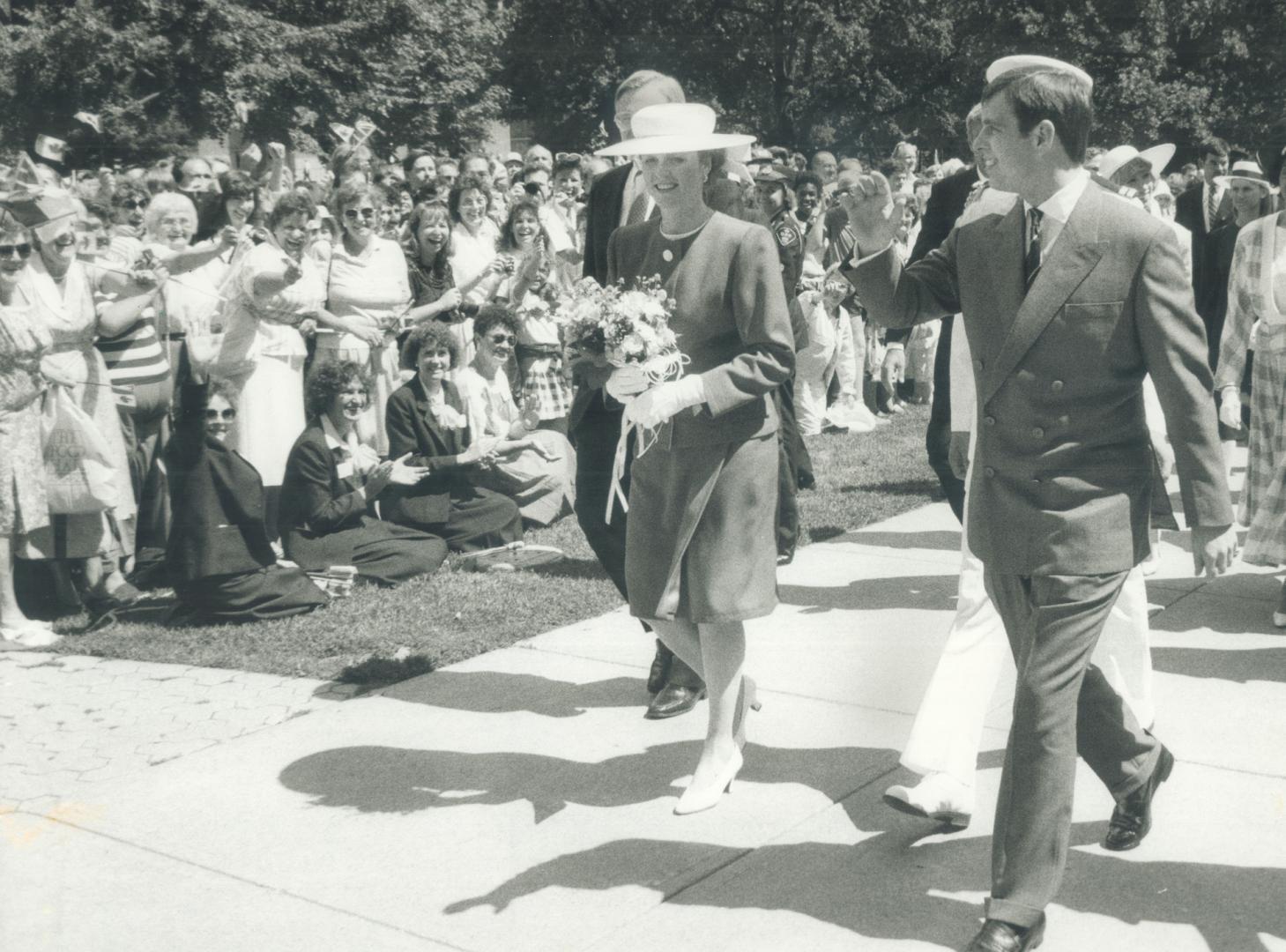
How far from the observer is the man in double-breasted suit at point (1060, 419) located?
3.33 m

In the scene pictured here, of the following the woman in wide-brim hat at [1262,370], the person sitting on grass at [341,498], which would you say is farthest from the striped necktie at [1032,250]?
the person sitting on grass at [341,498]

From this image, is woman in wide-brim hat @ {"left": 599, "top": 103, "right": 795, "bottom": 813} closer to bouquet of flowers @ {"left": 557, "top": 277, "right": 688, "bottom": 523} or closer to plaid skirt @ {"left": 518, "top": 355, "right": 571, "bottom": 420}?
bouquet of flowers @ {"left": 557, "top": 277, "right": 688, "bottom": 523}

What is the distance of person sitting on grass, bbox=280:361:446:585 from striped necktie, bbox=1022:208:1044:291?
14.5 feet

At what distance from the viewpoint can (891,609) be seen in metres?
6.67

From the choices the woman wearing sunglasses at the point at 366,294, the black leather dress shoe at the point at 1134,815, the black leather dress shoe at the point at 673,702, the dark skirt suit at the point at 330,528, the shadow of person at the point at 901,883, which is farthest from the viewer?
the woman wearing sunglasses at the point at 366,294

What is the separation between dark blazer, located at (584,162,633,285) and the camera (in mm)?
5379

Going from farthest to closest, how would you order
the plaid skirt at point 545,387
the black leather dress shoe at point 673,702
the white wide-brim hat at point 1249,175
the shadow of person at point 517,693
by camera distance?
the white wide-brim hat at point 1249,175, the plaid skirt at point 545,387, the shadow of person at point 517,693, the black leather dress shoe at point 673,702

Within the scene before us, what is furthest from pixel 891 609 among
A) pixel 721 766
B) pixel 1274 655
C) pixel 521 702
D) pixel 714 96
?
pixel 714 96

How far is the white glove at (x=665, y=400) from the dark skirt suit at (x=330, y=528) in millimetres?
3457

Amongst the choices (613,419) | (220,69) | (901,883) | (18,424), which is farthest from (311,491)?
(220,69)

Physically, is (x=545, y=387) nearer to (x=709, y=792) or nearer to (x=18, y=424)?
(x=18, y=424)

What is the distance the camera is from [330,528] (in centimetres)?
738

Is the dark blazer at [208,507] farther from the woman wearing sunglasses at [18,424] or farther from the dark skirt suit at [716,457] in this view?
A: the dark skirt suit at [716,457]

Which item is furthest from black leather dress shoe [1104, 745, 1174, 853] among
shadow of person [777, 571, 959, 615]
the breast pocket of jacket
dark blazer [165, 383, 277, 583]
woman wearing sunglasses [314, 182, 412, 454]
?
woman wearing sunglasses [314, 182, 412, 454]
